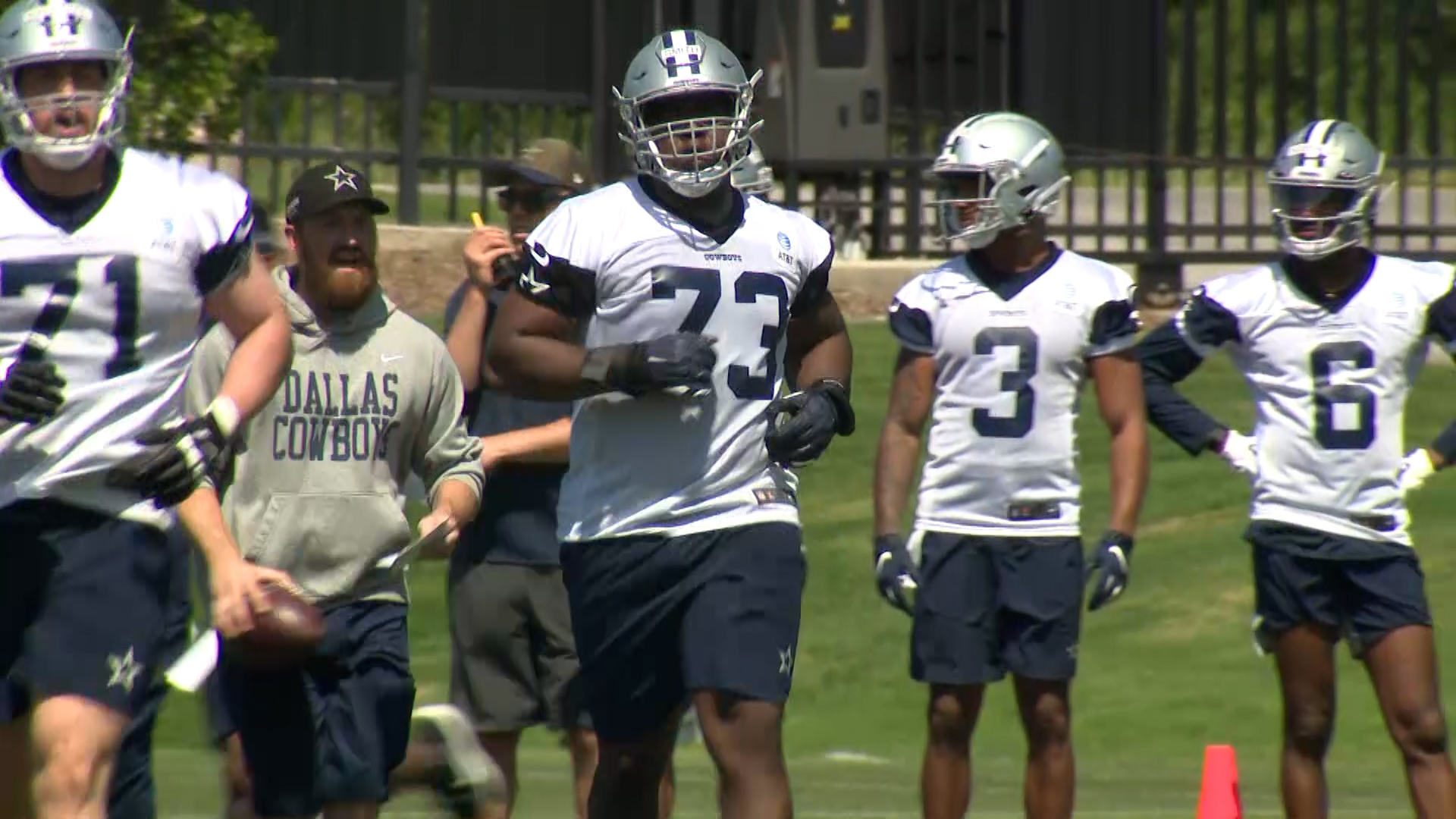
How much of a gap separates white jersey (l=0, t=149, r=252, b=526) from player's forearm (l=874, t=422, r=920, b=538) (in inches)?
121

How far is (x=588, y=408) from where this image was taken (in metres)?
7.34

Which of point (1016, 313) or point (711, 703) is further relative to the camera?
point (1016, 313)

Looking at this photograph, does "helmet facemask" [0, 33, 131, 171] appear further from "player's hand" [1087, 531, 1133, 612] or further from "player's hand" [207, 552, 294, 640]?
"player's hand" [1087, 531, 1133, 612]

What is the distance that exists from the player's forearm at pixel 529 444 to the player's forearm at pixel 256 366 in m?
2.05

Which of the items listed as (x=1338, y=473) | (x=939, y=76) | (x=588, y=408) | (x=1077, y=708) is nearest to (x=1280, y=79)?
(x=939, y=76)

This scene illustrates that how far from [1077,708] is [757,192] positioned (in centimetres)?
425

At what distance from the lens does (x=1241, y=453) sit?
909 cm

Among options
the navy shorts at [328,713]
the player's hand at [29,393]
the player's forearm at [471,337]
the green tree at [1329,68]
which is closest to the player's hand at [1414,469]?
the player's forearm at [471,337]

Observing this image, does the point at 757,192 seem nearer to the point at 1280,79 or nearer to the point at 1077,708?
the point at 1077,708

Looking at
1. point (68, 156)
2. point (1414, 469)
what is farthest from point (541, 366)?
point (1414, 469)

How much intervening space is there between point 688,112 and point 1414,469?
9.41 feet

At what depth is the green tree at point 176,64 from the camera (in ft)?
47.1

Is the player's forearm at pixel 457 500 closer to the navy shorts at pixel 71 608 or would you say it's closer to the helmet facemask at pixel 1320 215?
the navy shorts at pixel 71 608

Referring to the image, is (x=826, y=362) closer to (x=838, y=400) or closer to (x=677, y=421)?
(x=838, y=400)
